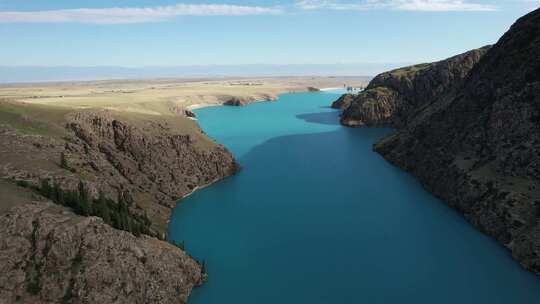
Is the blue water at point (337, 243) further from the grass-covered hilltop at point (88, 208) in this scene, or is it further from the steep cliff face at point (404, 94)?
the steep cliff face at point (404, 94)

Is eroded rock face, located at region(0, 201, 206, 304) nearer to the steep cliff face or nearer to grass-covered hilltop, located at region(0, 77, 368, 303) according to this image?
grass-covered hilltop, located at region(0, 77, 368, 303)

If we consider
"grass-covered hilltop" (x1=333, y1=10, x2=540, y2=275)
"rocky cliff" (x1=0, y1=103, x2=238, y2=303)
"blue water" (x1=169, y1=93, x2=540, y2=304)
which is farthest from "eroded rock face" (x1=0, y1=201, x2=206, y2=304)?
"grass-covered hilltop" (x1=333, y1=10, x2=540, y2=275)

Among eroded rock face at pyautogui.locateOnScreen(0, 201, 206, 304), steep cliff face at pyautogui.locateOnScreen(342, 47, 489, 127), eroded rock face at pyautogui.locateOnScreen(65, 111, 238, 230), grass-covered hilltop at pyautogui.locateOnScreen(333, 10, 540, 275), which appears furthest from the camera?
steep cliff face at pyautogui.locateOnScreen(342, 47, 489, 127)

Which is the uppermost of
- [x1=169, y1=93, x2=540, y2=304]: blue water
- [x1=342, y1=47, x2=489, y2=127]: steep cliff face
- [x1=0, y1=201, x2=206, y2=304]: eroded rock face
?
[x1=342, y1=47, x2=489, y2=127]: steep cliff face

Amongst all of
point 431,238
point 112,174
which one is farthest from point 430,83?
point 112,174

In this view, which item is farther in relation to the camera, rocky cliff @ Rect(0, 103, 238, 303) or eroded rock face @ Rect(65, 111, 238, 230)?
eroded rock face @ Rect(65, 111, 238, 230)

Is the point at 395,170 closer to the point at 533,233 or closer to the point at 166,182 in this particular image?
the point at 533,233

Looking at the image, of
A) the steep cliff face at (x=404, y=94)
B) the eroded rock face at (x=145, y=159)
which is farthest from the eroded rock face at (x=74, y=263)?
the steep cliff face at (x=404, y=94)
